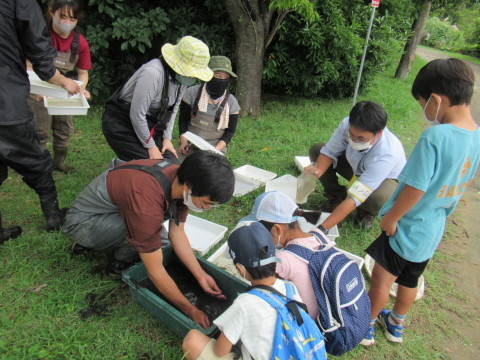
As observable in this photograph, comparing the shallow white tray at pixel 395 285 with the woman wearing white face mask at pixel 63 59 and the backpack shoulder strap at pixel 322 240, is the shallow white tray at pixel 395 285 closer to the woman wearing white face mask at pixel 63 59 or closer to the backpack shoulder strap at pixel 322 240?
the backpack shoulder strap at pixel 322 240

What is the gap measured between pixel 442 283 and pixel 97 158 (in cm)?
371

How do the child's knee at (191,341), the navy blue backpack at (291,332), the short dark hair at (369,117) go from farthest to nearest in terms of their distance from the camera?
the short dark hair at (369,117) → the child's knee at (191,341) → the navy blue backpack at (291,332)

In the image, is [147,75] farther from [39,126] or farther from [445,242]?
[445,242]

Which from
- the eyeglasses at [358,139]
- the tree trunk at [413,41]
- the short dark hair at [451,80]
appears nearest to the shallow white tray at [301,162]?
the eyeglasses at [358,139]

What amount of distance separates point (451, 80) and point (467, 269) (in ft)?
7.10

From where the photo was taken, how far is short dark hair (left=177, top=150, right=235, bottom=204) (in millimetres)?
1691

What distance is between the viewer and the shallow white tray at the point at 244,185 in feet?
11.8

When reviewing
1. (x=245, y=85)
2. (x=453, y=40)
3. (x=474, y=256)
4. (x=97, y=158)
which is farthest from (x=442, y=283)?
(x=453, y=40)

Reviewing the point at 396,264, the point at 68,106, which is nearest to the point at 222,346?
the point at 396,264

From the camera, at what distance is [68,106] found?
2881 mm

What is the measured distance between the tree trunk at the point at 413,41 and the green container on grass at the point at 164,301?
32.6 ft

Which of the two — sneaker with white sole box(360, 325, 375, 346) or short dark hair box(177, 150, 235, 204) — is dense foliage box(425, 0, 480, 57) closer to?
sneaker with white sole box(360, 325, 375, 346)

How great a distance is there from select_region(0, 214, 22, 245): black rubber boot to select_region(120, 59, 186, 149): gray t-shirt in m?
1.16

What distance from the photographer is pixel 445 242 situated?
3393 mm
